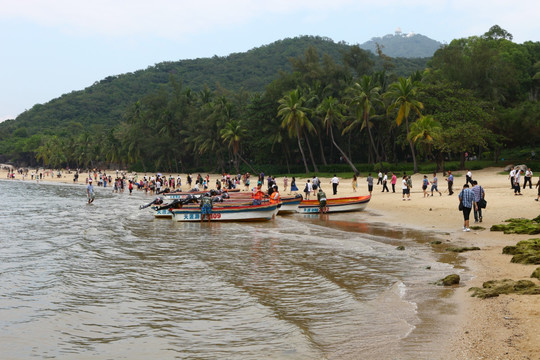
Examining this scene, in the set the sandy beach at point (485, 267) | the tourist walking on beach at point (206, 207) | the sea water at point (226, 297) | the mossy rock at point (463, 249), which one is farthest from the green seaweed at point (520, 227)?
the tourist walking on beach at point (206, 207)

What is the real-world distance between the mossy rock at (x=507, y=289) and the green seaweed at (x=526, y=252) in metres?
2.60

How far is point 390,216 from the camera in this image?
25922 mm

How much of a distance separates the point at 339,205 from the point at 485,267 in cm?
1653

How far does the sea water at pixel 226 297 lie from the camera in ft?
26.5

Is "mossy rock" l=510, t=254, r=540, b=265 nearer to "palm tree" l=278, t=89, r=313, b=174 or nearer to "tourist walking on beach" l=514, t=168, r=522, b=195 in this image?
"tourist walking on beach" l=514, t=168, r=522, b=195

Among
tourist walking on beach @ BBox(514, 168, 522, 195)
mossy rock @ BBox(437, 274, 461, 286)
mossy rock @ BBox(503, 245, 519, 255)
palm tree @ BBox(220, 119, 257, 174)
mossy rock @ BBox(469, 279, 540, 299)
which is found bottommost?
mossy rock @ BBox(437, 274, 461, 286)

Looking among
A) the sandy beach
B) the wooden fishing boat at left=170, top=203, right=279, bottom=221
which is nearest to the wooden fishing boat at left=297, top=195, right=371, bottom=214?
the sandy beach

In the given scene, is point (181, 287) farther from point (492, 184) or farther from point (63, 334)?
point (492, 184)

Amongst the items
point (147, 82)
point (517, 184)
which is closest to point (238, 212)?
point (517, 184)

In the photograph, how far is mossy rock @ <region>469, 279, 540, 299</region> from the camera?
9250 millimetres

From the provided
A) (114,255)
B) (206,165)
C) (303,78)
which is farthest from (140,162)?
(114,255)

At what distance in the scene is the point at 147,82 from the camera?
17612cm

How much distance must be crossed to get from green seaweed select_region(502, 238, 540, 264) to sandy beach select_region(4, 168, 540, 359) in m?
0.25

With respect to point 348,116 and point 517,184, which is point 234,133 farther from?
point 517,184
